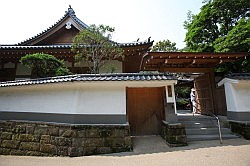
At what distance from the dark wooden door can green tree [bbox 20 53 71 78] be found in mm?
3886

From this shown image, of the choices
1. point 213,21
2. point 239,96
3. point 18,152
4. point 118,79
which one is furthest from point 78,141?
point 213,21

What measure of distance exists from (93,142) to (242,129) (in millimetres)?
6470

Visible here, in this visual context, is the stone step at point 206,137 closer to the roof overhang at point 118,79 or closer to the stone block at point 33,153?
the roof overhang at point 118,79

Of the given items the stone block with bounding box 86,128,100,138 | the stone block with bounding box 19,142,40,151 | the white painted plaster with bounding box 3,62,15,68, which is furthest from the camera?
the white painted plaster with bounding box 3,62,15,68

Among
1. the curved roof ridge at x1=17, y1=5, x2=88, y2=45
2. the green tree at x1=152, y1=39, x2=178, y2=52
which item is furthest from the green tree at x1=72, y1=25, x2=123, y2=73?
the green tree at x1=152, y1=39, x2=178, y2=52

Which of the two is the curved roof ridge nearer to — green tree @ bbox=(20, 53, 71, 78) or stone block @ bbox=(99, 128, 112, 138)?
green tree @ bbox=(20, 53, 71, 78)

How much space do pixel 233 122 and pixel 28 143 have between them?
9103 millimetres

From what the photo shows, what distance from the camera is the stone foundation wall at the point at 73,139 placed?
20.6 ft

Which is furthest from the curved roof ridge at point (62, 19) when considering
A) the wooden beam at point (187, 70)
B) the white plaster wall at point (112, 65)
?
the wooden beam at point (187, 70)

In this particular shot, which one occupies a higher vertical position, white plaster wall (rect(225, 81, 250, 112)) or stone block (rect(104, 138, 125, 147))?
white plaster wall (rect(225, 81, 250, 112))

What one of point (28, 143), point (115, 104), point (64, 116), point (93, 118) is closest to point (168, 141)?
point (115, 104)

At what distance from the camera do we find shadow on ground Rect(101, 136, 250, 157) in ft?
20.6

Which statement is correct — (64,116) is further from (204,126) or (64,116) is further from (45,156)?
(204,126)

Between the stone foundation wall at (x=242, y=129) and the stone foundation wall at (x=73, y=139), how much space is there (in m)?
5.14
